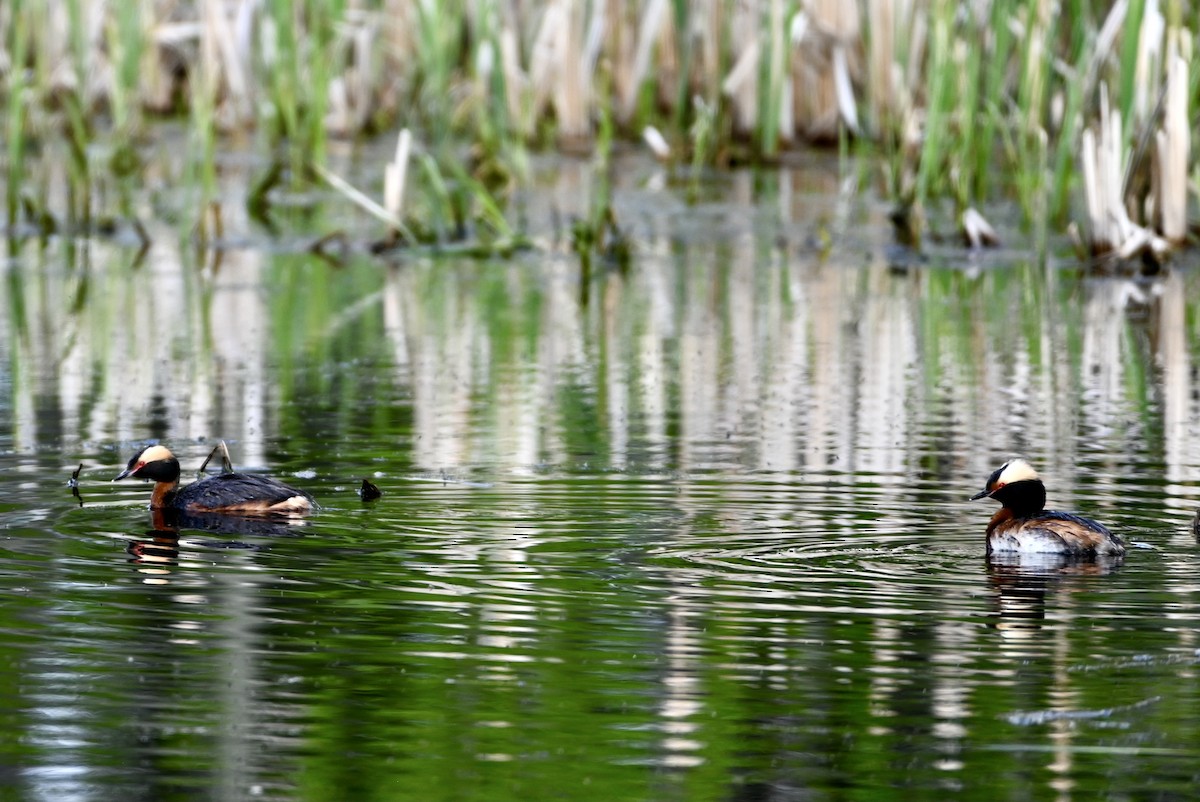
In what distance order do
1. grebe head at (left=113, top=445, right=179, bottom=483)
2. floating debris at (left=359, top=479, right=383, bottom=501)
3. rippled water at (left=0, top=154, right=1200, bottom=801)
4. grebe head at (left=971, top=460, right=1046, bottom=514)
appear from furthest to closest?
grebe head at (left=113, top=445, right=179, bottom=483), floating debris at (left=359, top=479, right=383, bottom=501), grebe head at (left=971, top=460, right=1046, bottom=514), rippled water at (left=0, top=154, right=1200, bottom=801)

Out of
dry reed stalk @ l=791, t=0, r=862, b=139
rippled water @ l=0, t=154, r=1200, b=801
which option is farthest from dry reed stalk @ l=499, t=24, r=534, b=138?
rippled water @ l=0, t=154, r=1200, b=801

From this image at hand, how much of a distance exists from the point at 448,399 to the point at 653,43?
9726mm

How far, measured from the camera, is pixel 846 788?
16.3ft

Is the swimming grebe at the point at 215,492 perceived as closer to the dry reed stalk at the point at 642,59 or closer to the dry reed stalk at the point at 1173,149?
the dry reed stalk at the point at 1173,149

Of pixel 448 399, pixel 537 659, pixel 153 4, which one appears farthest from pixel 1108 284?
pixel 537 659

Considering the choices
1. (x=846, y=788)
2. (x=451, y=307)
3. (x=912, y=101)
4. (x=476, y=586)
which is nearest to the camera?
(x=846, y=788)

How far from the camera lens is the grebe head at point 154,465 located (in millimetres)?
8430

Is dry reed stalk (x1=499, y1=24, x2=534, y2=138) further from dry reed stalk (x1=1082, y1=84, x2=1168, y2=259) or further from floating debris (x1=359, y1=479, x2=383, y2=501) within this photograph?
floating debris (x1=359, y1=479, x2=383, y2=501)

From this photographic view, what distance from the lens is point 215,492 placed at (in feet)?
27.0

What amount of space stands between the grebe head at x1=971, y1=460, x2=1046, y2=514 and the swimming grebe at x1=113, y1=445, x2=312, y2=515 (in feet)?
7.26

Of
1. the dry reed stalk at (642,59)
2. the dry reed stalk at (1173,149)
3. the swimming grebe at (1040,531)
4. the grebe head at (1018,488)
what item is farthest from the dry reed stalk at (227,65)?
the swimming grebe at (1040,531)

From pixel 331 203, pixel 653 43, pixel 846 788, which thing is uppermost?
pixel 653 43

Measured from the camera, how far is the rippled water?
5227mm

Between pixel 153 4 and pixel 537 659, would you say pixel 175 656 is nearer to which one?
pixel 537 659
